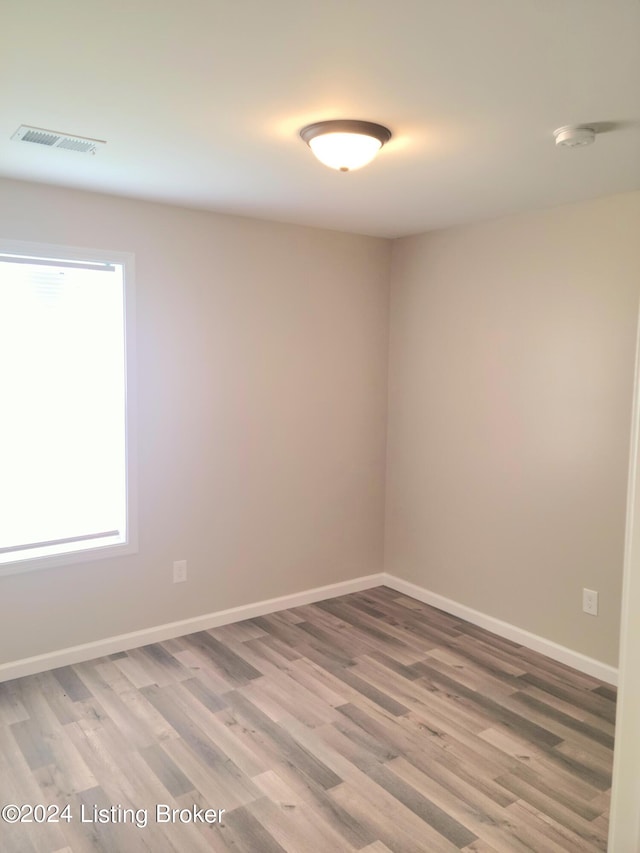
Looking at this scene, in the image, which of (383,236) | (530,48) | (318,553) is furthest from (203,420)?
(530,48)

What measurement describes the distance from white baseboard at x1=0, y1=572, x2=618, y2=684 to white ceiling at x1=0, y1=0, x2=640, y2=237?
2317 millimetres

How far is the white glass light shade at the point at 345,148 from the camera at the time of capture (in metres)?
2.20

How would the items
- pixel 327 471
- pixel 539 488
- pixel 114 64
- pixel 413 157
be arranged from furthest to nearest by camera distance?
pixel 327 471
pixel 539 488
pixel 413 157
pixel 114 64

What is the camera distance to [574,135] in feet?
7.23

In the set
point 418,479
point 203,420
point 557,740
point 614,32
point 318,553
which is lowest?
point 557,740

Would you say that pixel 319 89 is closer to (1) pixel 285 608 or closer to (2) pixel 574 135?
(2) pixel 574 135

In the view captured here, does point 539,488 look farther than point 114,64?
Yes

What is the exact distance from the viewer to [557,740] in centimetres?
278

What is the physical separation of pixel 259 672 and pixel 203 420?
139cm

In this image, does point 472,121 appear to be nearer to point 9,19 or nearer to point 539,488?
point 9,19

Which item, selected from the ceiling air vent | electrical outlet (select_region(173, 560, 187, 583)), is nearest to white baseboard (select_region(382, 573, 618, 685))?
electrical outlet (select_region(173, 560, 187, 583))

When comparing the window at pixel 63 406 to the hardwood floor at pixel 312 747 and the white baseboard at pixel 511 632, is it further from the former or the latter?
the white baseboard at pixel 511 632

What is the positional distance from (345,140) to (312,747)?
232 centimetres

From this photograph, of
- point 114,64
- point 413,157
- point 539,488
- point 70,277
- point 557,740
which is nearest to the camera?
point 114,64
